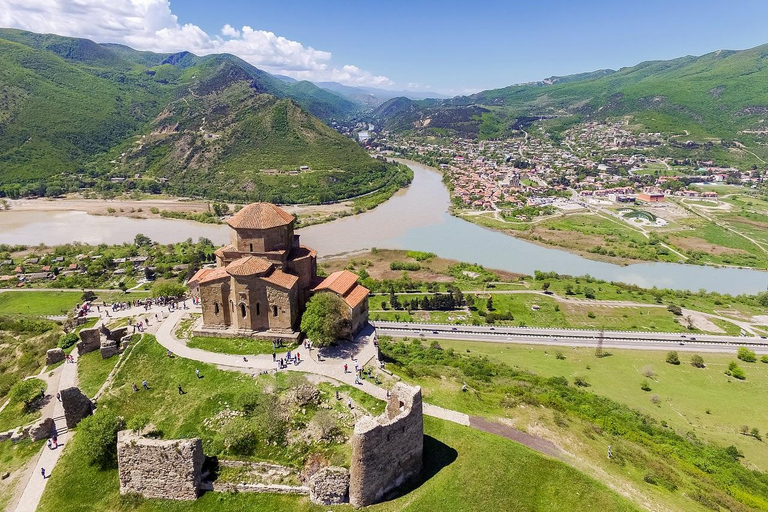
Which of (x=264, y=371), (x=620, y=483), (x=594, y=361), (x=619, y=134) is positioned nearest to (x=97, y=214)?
(x=264, y=371)

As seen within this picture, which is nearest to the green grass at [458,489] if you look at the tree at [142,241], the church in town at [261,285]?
the church in town at [261,285]

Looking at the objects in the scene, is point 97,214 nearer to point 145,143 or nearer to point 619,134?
point 145,143

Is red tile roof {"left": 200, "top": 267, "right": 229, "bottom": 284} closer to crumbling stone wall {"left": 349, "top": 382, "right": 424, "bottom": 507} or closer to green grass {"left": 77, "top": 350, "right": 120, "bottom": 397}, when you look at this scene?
green grass {"left": 77, "top": 350, "right": 120, "bottom": 397}

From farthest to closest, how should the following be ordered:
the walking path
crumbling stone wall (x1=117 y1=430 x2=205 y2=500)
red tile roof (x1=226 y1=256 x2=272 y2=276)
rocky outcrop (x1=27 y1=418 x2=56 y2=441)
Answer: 1. red tile roof (x1=226 y1=256 x2=272 y2=276)
2. rocky outcrop (x1=27 y1=418 x2=56 y2=441)
3. the walking path
4. crumbling stone wall (x1=117 y1=430 x2=205 y2=500)

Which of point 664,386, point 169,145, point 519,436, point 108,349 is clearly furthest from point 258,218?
point 169,145

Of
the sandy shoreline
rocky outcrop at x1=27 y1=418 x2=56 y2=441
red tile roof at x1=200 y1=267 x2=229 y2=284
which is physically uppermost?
red tile roof at x1=200 y1=267 x2=229 y2=284

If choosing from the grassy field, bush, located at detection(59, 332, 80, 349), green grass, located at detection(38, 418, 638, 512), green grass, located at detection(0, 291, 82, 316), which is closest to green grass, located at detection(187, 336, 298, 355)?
green grass, located at detection(38, 418, 638, 512)

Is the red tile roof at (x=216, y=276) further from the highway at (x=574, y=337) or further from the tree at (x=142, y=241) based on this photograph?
the tree at (x=142, y=241)
